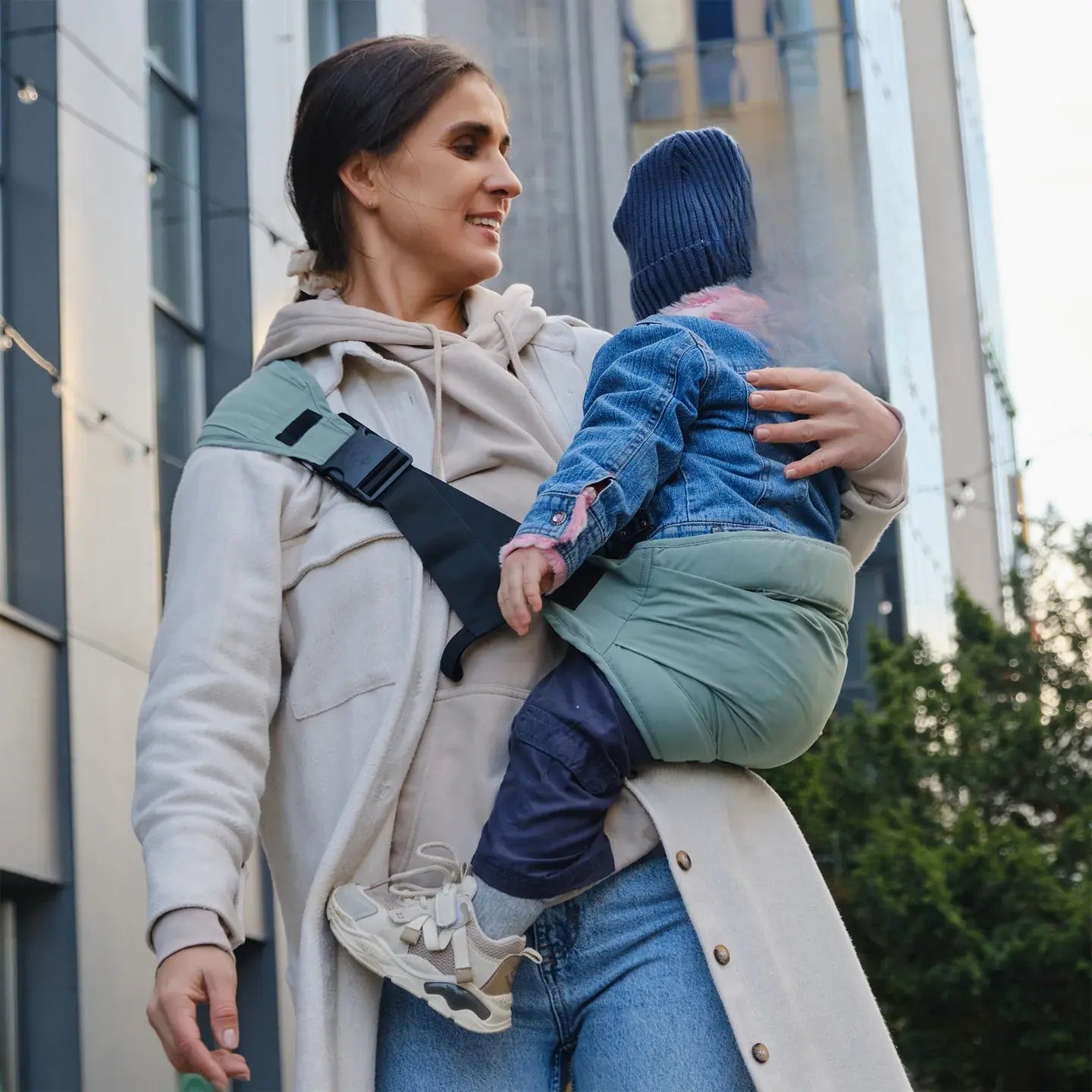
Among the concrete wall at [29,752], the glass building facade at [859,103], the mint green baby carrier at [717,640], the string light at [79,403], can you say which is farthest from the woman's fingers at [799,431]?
the string light at [79,403]

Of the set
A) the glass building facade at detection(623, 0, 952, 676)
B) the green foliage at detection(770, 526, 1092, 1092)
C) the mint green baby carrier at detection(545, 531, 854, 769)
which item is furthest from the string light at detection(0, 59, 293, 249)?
the green foliage at detection(770, 526, 1092, 1092)

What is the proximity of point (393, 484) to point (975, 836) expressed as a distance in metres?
12.0

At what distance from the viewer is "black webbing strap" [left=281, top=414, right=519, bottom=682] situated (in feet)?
7.93

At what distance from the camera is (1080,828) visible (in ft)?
46.6

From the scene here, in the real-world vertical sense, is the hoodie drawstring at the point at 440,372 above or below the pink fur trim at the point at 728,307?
below

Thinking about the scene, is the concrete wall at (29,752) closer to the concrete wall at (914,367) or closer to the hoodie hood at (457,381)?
the hoodie hood at (457,381)

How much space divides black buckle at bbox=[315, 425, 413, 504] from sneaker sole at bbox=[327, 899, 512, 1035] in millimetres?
560

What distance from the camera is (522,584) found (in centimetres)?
225

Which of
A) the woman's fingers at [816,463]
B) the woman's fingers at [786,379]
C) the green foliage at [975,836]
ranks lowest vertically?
the green foliage at [975,836]

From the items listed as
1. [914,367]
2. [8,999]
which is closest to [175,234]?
[8,999]

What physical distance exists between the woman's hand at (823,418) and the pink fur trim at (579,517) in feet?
0.86

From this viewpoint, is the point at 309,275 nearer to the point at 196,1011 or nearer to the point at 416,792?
the point at 416,792

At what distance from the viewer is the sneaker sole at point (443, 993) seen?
218 centimetres

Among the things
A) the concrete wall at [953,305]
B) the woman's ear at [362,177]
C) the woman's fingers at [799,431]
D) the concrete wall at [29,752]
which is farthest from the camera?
the concrete wall at [953,305]
